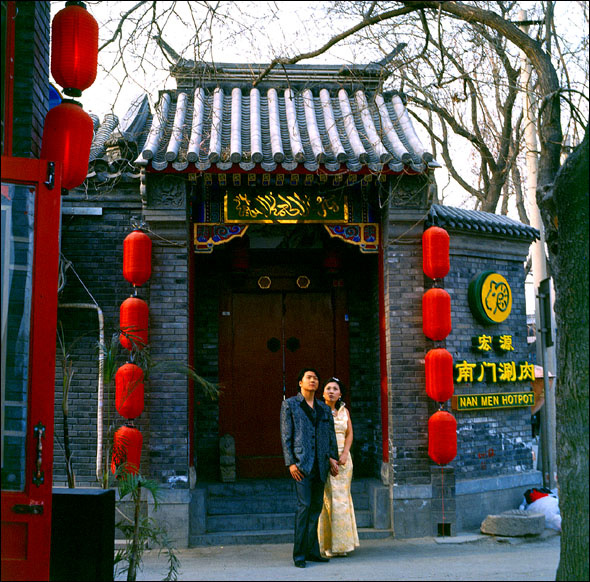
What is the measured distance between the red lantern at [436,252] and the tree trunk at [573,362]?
10.5 feet

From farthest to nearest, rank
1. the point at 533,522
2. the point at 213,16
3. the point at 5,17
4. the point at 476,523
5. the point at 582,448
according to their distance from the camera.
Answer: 1. the point at 476,523
2. the point at 533,522
3. the point at 213,16
4. the point at 5,17
5. the point at 582,448

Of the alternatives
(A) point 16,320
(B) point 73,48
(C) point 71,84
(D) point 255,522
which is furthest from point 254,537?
(B) point 73,48

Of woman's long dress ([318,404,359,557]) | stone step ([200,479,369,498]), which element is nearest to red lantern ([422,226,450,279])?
woman's long dress ([318,404,359,557])

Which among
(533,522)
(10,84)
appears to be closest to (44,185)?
(10,84)

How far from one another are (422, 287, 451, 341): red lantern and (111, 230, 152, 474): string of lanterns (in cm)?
305

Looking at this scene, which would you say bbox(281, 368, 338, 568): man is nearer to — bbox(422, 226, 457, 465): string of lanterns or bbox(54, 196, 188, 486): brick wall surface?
bbox(422, 226, 457, 465): string of lanterns

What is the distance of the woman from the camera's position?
6.73 metres

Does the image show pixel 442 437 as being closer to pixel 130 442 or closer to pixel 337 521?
pixel 337 521

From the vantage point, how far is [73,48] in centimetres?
553

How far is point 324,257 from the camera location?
9.27m

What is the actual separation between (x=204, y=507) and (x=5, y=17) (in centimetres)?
518

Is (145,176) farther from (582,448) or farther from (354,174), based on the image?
(582,448)

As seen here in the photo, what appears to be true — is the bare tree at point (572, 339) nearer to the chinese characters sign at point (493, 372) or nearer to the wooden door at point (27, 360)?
the wooden door at point (27, 360)

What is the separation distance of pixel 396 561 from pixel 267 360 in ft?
11.7
